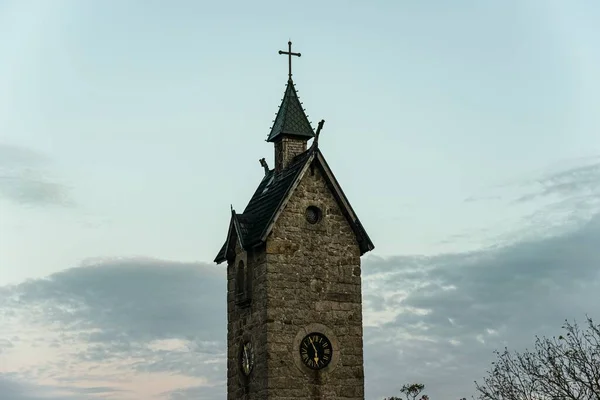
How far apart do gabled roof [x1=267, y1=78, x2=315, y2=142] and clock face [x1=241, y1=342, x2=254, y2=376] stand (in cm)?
803

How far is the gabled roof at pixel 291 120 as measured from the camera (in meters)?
40.0

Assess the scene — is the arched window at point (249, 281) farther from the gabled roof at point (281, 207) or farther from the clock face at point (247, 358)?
the clock face at point (247, 358)

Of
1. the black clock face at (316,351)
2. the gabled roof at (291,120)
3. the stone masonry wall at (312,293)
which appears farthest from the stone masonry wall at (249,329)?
the gabled roof at (291,120)

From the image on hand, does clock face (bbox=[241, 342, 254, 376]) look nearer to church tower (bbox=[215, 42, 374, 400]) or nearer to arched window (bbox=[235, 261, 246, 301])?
church tower (bbox=[215, 42, 374, 400])

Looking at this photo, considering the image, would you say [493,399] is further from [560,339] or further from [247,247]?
[247,247]

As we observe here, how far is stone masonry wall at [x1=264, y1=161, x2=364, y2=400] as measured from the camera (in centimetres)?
3581

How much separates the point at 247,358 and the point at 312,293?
3.21 metres

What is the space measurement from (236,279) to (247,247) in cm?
202

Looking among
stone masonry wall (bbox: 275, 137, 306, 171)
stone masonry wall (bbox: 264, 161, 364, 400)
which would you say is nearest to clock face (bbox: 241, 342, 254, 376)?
stone masonry wall (bbox: 264, 161, 364, 400)

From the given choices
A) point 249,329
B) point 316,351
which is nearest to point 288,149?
point 249,329

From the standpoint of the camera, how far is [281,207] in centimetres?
3700

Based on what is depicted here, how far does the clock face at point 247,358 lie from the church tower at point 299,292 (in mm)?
34

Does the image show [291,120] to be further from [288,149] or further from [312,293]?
[312,293]

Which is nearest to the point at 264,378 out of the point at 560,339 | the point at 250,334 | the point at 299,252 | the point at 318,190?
the point at 250,334
